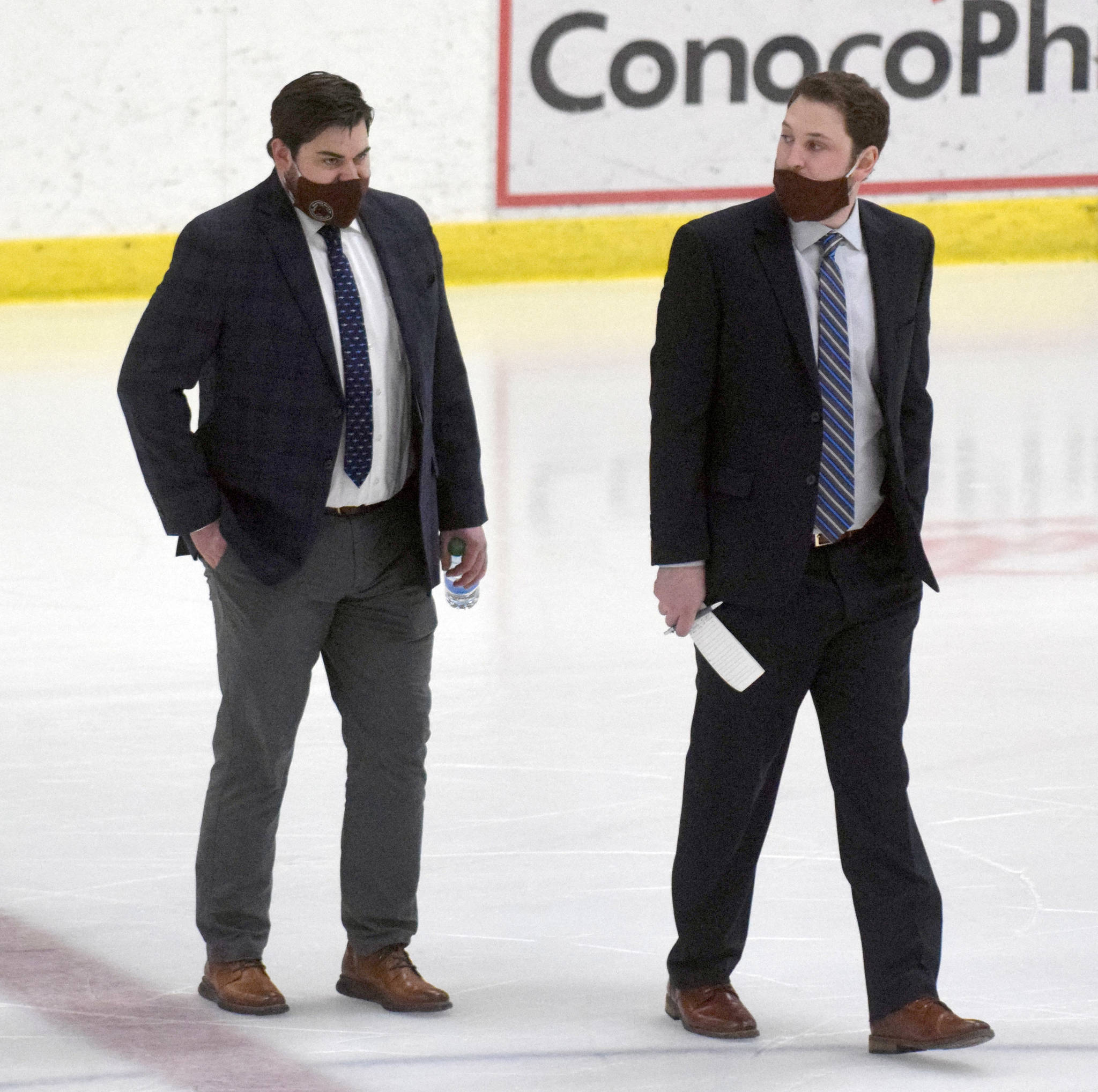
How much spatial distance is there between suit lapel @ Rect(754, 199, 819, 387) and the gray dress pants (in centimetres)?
63

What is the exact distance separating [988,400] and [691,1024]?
20.9ft

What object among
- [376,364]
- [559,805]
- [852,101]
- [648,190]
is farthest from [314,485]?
[648,190]

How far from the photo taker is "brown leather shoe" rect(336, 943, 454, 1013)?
3244 millimetres

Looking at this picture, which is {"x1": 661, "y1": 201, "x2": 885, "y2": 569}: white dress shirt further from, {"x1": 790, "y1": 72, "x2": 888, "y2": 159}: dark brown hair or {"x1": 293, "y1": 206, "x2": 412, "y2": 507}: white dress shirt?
{"x1": 293, "y1": 206, "x2": 412, "y2": 507}: white dress shirt

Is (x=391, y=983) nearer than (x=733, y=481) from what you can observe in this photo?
No

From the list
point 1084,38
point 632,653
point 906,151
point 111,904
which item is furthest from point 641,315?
point 111,904

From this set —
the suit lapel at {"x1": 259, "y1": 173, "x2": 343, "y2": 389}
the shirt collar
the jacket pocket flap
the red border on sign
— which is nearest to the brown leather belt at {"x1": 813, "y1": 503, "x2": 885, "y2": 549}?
the jacket pocket flap

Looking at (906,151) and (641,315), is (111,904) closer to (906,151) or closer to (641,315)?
(641,315)

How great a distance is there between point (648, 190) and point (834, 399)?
34.2ft

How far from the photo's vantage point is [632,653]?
5.52m

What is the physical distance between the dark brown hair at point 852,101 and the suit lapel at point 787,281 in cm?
15

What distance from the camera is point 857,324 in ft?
9.89

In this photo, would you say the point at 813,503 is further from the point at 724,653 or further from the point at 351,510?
the point at 351,510

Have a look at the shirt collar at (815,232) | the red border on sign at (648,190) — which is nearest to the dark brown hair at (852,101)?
the shirt collar at (815,232)
